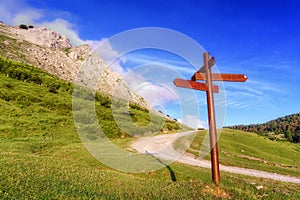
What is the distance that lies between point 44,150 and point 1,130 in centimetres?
1404

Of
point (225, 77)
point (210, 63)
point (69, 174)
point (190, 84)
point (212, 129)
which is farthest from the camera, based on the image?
point (225, 77)

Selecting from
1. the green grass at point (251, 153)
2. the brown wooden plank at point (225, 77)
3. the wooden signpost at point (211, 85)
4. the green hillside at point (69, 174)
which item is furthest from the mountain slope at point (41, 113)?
the wooden signpost at point (211, 85)

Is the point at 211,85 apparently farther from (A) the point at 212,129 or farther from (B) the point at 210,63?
(A) the point at 212,129

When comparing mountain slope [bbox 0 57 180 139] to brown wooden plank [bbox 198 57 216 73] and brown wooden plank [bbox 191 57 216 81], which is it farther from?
brown wooden plank [bbox 198 57 216 73]

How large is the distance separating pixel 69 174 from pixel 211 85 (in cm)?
915

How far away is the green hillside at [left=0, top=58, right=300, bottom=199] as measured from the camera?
11.0m

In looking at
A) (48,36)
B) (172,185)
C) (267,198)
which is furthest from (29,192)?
(48,36)

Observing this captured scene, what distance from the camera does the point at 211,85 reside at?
1368 cm

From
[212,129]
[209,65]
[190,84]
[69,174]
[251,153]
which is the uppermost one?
[209,65]

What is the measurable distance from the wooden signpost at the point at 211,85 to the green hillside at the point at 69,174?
124cm

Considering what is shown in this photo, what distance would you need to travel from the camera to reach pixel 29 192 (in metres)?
9.70

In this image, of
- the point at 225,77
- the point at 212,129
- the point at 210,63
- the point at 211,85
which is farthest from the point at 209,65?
the point at 212,129

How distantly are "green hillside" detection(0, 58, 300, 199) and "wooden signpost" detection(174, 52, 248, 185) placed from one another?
4.06 feet

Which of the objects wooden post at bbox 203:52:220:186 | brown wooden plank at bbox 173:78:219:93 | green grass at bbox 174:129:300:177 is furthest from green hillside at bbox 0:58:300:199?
brown wooden plank at bbox 173:78:219:93
